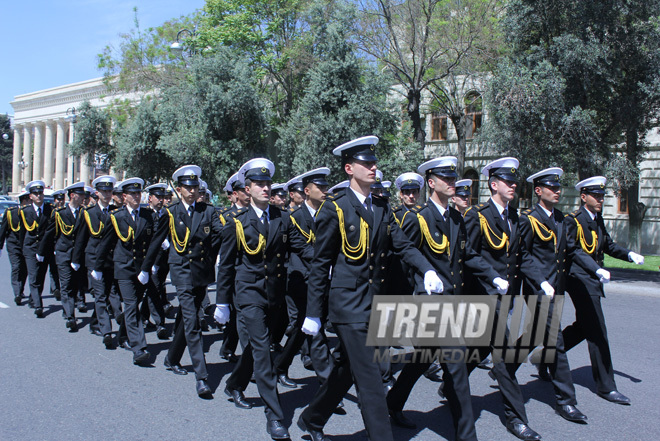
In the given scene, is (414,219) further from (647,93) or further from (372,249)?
(647,93)

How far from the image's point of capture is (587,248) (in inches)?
227

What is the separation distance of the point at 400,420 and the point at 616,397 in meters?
2.25

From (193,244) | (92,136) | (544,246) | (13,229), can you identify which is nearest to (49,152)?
(92,136)

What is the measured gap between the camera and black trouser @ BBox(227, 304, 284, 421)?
14.7 ft

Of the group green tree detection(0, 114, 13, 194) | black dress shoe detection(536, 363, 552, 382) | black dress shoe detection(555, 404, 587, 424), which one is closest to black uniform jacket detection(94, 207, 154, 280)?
black dress shoe detection(536, 363, 552, 382)

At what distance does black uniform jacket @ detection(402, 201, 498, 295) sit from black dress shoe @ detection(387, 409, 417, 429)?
1.06 m

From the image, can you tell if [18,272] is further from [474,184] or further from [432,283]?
[474,184]

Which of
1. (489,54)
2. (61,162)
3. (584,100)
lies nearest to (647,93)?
(584,100)

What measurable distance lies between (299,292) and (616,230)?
971 inches

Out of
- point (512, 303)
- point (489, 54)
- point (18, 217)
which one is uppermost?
point (489, 54)

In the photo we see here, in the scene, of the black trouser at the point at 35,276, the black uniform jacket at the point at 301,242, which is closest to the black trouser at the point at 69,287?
the black trouser at the point at 35,276

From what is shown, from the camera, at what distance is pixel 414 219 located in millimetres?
4660

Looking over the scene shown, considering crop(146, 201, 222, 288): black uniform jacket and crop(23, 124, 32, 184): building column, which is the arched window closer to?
crop(146, 201, 222, 288): black uniform jacket

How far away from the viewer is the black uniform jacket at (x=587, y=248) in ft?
18.0
